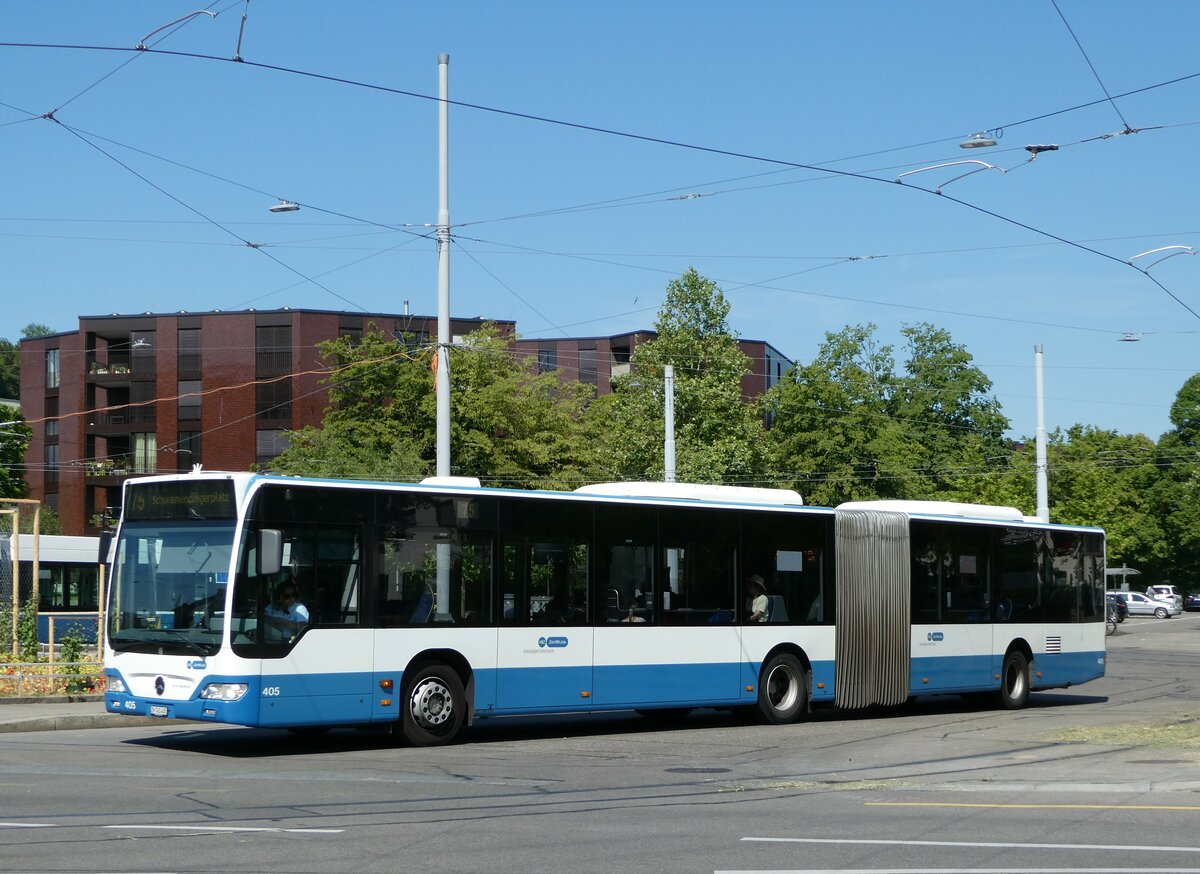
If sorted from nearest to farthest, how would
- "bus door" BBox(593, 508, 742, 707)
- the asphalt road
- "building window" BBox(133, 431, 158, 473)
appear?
the asphalt road
"bus door" BBox(593, 508, 742, 707)
"building window" BBox(133, 431, 158, 473)

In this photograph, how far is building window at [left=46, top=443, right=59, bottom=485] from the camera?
91.5 m

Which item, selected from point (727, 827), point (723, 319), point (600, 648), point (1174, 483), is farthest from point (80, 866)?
point (1174, 483)

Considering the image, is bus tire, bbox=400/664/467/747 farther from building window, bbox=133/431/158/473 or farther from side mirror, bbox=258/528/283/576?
building window, bbox=133/431/158/473

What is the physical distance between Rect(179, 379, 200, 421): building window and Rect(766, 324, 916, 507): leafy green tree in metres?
32.1

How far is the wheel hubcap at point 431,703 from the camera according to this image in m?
16.8

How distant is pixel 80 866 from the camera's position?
8469 mm

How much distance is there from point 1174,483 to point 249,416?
59.3 metres

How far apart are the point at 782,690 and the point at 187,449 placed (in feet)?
231

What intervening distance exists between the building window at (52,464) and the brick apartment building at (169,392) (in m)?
0.08

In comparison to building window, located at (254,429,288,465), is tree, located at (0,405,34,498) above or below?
below

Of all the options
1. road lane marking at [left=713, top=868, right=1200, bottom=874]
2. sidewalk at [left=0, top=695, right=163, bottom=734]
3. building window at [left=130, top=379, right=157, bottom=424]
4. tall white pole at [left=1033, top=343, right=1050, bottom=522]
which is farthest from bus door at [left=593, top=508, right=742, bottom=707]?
building window at [left=130, top=379, right=157, bottom=424]

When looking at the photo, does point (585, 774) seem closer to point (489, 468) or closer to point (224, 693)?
point (224, 693)

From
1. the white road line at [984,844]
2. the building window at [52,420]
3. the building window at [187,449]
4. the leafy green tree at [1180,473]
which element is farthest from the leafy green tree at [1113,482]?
the white road line at [984,844]

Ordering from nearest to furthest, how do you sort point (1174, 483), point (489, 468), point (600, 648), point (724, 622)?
point (600, 648), point (724, 622), point (489, 468), point (1174, 483)
